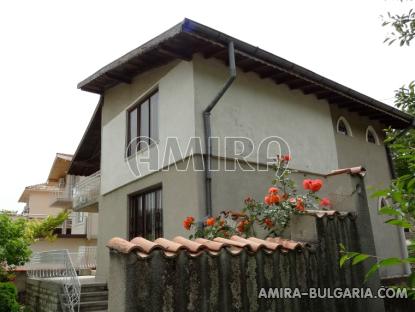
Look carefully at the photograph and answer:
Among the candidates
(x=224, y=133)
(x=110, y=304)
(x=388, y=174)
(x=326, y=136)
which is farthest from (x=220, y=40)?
(x=388, y=174)

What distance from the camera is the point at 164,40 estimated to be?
8367 millimetres

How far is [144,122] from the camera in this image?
1088 centimetres

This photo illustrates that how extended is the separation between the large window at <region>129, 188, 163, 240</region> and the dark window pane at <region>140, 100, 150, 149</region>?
1491 mm

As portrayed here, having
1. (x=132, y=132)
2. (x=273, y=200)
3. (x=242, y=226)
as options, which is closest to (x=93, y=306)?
(x=132, y=132)

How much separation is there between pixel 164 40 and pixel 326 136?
19.7 ft

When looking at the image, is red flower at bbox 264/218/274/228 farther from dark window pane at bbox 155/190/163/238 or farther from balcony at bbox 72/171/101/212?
balcony at bbox 72/171/101/212

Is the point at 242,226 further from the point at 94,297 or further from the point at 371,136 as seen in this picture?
the point at 371,136

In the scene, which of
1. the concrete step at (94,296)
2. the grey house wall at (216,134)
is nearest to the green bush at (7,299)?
the grey house wall at (216,134)

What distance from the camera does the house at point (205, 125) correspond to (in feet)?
27.8

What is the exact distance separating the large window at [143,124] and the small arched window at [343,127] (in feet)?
20.2

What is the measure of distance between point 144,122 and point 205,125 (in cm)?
298

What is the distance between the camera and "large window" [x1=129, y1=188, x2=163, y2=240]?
9.71 m

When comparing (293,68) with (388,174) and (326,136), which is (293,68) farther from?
(388,174)

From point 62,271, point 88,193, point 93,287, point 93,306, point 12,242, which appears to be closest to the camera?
point 93,306
